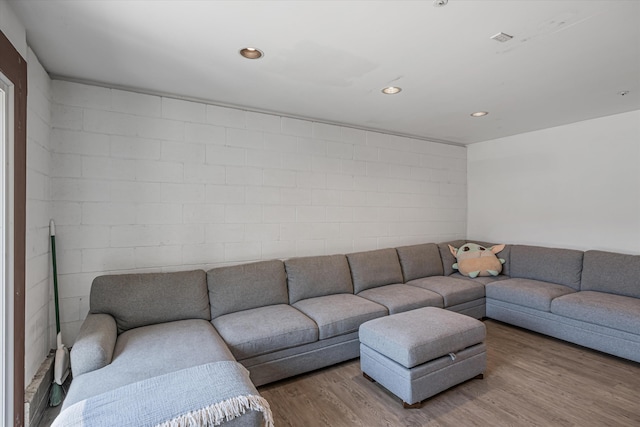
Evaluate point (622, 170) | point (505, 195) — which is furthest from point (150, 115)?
point (622, 170)

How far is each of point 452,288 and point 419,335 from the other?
1426 mm

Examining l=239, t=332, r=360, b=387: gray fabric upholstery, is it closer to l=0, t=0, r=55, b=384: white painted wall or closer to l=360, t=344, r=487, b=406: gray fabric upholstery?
l=360, t=344, r=487, b=406: gray fabric upholstery

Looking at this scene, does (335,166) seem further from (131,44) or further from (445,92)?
(131,44)

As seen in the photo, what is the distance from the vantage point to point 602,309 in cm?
279

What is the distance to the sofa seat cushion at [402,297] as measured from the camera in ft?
9.77

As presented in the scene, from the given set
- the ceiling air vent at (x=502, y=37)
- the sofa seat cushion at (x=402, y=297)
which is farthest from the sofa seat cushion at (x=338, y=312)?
the ceiling air vent at (x=502, y=37)

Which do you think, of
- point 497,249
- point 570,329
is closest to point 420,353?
point 570,329

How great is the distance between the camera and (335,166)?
3717 mm

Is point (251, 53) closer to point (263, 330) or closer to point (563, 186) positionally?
point (263, 330)

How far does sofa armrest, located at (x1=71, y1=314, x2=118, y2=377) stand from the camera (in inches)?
69.4

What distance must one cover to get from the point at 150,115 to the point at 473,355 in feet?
10.7

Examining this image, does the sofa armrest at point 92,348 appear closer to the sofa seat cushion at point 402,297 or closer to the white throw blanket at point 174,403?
the white throw blanket at point 174,403

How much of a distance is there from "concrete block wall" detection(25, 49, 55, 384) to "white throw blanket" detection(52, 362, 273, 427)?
0.90 meters

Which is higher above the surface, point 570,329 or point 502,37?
point 502,37
